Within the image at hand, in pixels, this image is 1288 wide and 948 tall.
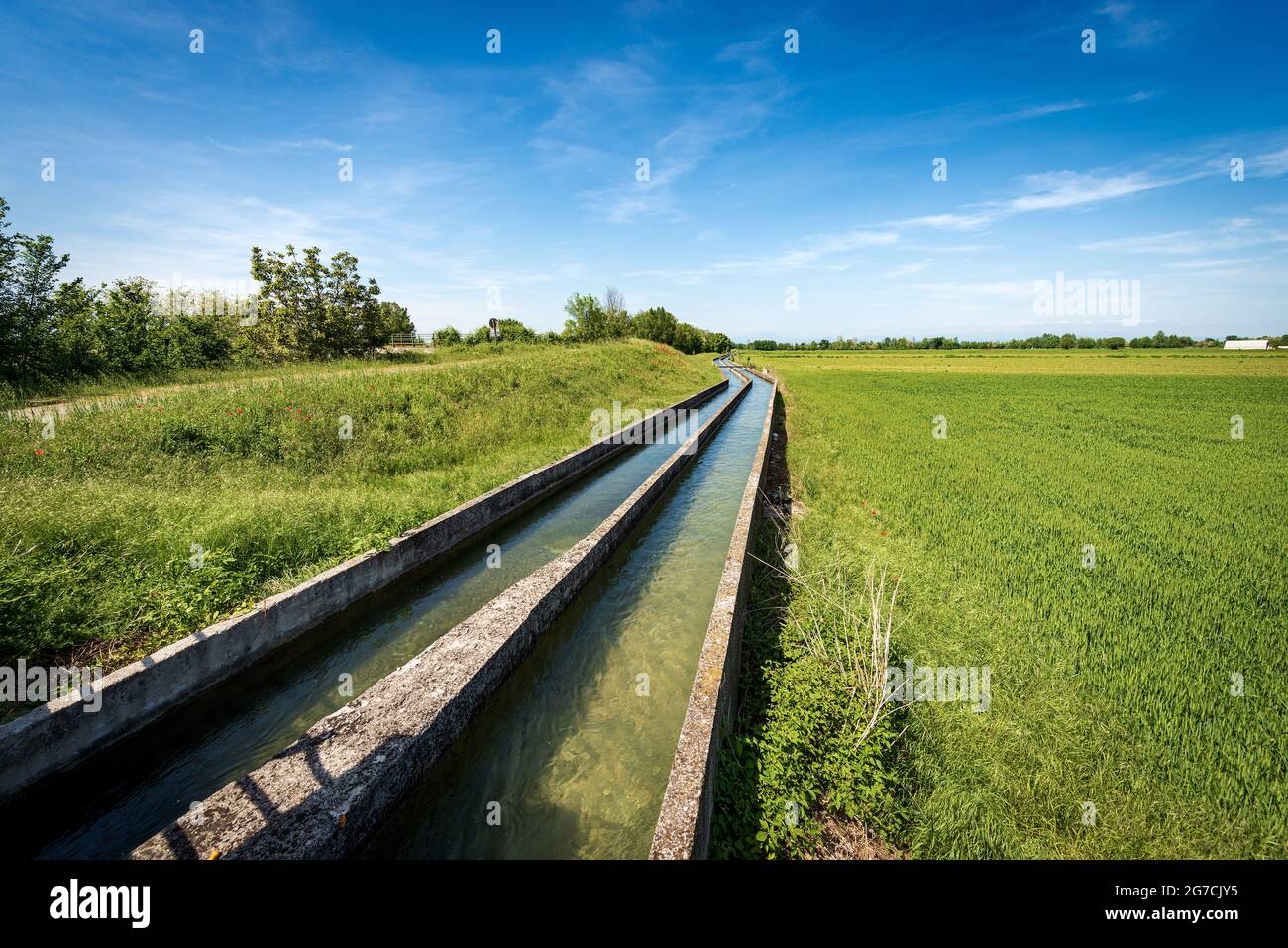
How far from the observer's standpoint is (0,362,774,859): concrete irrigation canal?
9.11 ft

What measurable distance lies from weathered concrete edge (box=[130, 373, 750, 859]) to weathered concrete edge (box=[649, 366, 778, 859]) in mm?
1724

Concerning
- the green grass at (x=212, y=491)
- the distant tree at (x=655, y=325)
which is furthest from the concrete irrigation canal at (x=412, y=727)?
the distant tree at (x=655, y=325)

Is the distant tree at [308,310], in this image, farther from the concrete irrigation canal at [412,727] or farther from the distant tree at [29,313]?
the concrete irrigation canal at [412,727]

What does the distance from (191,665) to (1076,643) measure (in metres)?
7.75

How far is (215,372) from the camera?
15.1 metres

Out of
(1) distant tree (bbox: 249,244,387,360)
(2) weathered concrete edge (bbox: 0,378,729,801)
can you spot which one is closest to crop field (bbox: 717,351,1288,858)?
(2) weathered concrete edge (bbox: 0,378,729,801)

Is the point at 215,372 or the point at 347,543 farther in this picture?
the point at 215,372
